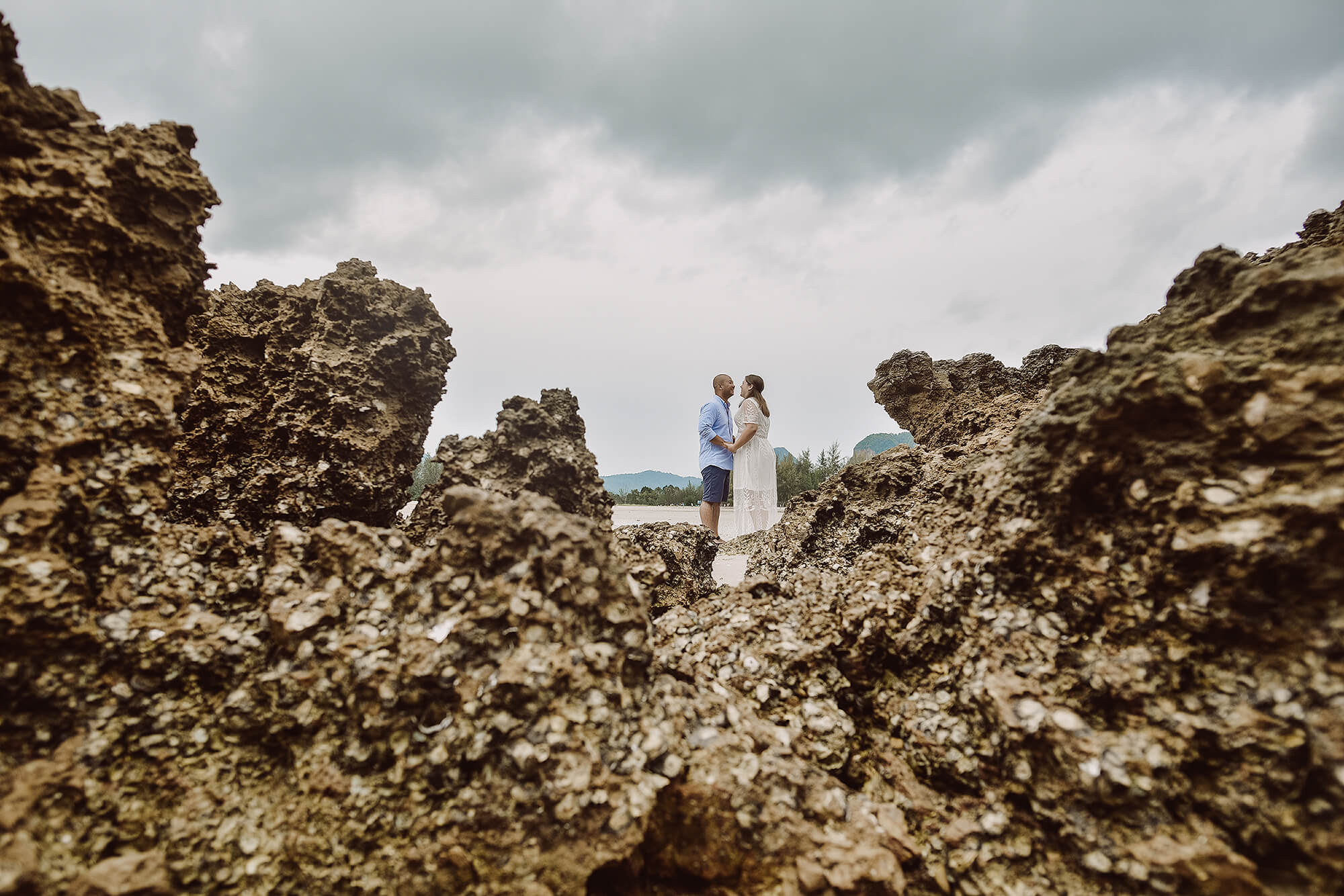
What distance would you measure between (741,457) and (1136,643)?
860 cm

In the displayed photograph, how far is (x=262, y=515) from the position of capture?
10.5 ft

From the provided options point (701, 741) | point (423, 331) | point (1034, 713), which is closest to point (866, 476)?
point (1034, 713)

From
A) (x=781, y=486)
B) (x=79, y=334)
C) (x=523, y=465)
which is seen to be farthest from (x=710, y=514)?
(x=781, y=486)

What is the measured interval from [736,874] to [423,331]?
12.0 ft

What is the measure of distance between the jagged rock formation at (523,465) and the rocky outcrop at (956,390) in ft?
11.8

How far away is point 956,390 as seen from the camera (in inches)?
258

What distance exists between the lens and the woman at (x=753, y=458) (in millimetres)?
10477

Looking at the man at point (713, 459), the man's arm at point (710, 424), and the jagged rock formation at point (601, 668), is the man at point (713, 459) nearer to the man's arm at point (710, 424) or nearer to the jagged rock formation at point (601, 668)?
the man's arm at point (710, 424)

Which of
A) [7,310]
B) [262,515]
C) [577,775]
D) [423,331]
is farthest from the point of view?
[423,331]

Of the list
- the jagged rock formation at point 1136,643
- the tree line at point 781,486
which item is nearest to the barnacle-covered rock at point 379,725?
the jagged rock formation at point 1136,643

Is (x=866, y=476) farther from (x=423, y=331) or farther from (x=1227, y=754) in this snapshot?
(x=423, y=331)

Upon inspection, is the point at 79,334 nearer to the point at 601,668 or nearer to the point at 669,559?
the point at 601,668

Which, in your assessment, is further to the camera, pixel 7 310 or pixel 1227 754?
pixel 7 310

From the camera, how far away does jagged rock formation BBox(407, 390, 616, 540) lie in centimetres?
336
